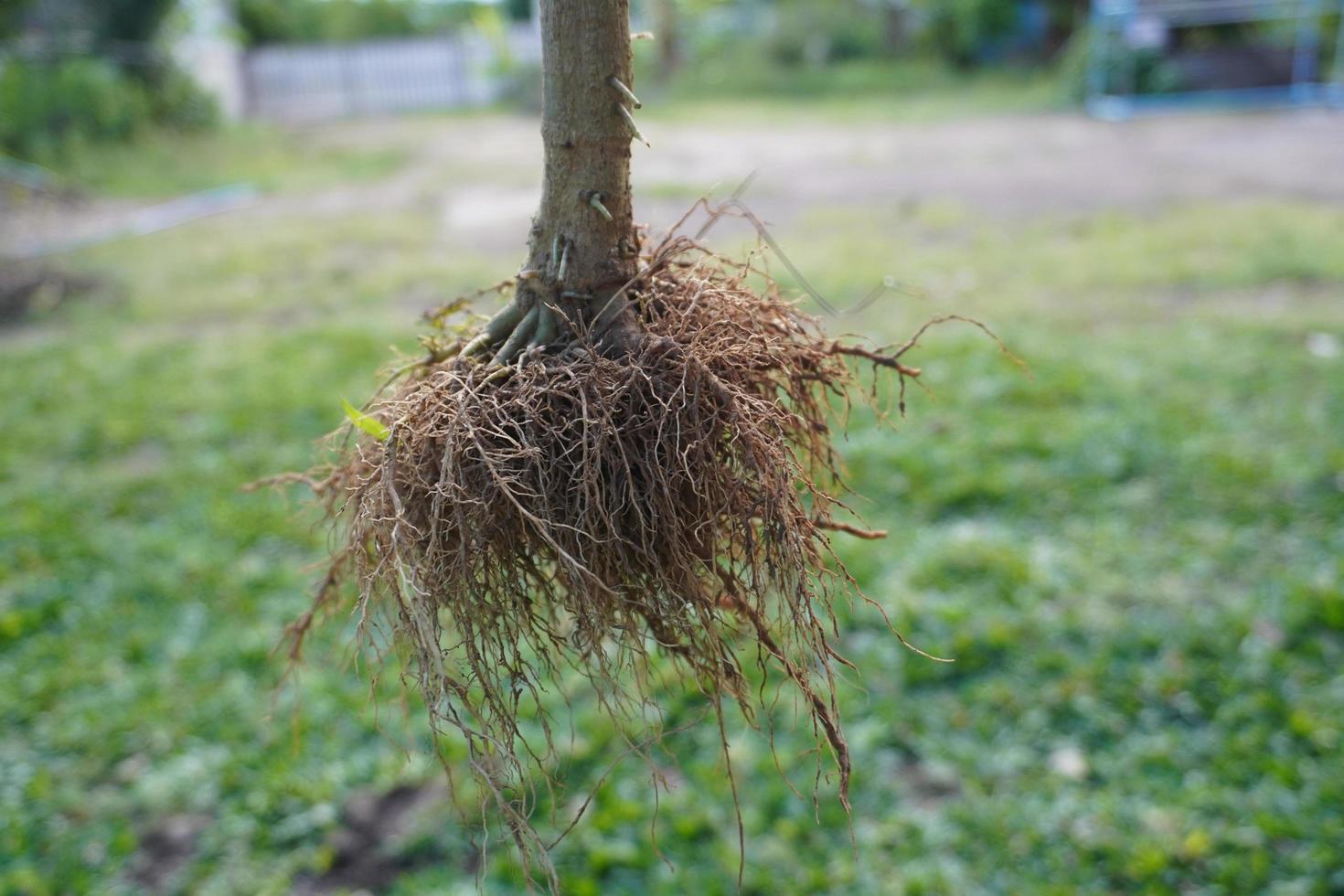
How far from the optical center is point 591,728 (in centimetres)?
358

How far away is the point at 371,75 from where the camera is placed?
20.9 meters

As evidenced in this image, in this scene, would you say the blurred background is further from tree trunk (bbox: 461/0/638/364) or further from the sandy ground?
tree trunk (bbox: 461/0/638/364)

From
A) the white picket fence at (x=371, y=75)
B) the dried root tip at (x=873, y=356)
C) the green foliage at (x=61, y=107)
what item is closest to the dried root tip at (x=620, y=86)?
the dried root tip at (x=873, y=356)

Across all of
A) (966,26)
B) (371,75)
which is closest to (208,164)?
(371,75)

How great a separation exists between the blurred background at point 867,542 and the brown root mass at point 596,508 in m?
0.28

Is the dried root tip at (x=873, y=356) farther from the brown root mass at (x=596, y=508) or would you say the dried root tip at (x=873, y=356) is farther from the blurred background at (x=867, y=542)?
the blurred background at (x=867, y=542)

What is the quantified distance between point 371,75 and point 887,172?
13.8m

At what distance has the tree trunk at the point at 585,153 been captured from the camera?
1.50m

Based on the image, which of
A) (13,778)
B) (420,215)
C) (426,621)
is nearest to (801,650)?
(426,621)

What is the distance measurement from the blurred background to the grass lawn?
2 cm

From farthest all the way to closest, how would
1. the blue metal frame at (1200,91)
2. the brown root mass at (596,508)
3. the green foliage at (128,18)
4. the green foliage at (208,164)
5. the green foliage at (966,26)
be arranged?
the green foliage at (966,26) < the green foliage at (128,18) < the blue metal frame at (1200,91) < the green foliage at (208,164) < the brown root mass at (596,508)

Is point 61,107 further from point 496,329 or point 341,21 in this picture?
point 496,329

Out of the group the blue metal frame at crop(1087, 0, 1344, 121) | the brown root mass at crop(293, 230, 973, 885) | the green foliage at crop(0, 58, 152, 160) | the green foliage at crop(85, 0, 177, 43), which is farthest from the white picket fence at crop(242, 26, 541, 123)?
the brown root mass at crop(293, 230, 973, 885)

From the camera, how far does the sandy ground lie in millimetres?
9195
